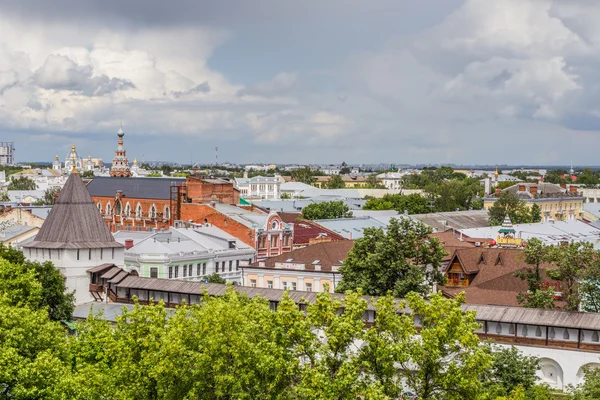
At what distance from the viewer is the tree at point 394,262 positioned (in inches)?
2136

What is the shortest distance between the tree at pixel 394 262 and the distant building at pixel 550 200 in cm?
9417

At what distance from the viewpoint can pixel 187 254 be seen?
75562mm

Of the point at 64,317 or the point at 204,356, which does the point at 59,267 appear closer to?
the point at 64,317

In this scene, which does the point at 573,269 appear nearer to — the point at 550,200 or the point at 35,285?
the point at 35,285

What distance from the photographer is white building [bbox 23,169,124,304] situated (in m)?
60.8

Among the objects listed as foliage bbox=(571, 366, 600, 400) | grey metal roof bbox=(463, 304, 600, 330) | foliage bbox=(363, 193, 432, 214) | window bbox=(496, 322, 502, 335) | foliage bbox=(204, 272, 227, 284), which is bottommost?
foliage bbox=(204, 272, 227, 284)

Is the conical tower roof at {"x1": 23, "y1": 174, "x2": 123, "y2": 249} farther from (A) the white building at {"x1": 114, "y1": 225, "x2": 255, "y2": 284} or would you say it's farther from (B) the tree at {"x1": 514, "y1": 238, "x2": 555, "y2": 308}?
(B) the tree at {"x1": 514, "y1": 238, "x2": 555, "y2": 308}

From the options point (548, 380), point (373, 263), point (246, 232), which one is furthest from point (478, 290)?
point (246, 232)

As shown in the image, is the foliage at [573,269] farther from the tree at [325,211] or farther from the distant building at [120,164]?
the distant building at [120,164]

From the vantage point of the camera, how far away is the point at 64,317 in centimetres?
5566

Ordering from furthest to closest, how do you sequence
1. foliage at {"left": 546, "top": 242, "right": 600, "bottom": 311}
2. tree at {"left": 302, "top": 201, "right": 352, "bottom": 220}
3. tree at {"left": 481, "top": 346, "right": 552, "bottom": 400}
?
tree at {"left": 302, "top": 201, "right": 352, "bottom": 220} → foliage at {"left": 546, "top": 242, "right": 600, "bottom": 311} → tree at {"left": 481, "top": 346, "right": 552, "bottom": 400}

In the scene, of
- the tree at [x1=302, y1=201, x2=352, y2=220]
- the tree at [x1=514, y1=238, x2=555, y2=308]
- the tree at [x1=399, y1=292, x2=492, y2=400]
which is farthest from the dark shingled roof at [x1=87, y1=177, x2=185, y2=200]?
the tree at [x1=399, y1=292, x2=492, y2=400]

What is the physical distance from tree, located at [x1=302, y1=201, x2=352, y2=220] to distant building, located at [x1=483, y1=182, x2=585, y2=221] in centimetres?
3342

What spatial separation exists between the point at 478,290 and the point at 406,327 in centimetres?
2670
